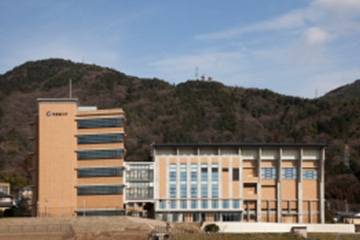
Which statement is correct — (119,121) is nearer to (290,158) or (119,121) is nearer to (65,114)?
(65,114)

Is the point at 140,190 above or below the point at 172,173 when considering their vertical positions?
below

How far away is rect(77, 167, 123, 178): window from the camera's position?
11050cm

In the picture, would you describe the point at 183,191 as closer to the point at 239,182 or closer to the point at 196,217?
the point at 196,217

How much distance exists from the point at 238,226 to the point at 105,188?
21030 millimetres

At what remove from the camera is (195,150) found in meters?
119

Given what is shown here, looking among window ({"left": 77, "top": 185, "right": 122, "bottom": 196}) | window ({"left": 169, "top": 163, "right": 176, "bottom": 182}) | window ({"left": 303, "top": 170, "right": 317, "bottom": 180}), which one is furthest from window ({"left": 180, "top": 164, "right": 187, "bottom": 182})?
window ({"left": 303, "top": 170, "right": 317, "bottom": 180})

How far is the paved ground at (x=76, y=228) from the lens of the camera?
3647 inches

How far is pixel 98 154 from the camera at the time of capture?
11125 cm

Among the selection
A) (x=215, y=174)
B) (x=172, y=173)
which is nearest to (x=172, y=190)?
(x=172, y=173)

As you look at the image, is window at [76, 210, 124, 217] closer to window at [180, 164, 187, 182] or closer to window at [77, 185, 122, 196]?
window at [77, 185, 122, 196]

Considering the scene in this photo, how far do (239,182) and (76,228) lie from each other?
103ft

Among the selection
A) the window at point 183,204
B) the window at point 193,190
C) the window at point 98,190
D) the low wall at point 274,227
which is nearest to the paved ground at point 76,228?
the window at point 98,190

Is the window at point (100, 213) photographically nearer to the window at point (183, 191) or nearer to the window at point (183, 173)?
the window at point (183, 191)

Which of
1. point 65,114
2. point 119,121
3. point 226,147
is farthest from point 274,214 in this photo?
point 65,114
